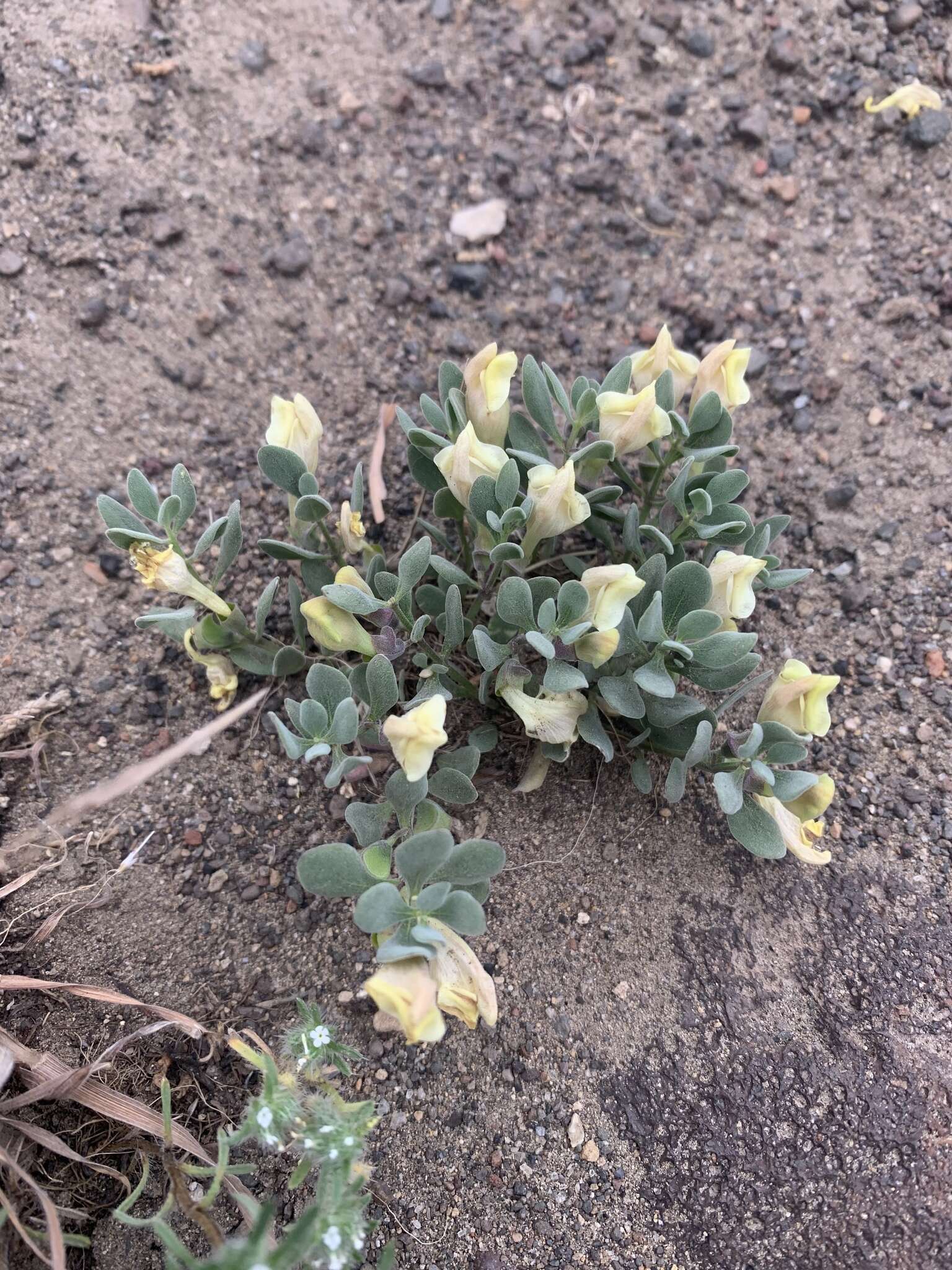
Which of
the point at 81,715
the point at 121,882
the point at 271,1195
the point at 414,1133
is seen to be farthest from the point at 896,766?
the point at 81,715

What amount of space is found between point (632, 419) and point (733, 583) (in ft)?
1.25

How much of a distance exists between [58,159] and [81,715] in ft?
5.04

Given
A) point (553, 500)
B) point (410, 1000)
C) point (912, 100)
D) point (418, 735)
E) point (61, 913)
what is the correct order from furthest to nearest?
point (912, 100)
point (61, 913)
point (553, 500)
point (418, 735)
point (410, 1000)

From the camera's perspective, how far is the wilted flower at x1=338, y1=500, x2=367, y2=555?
1879mm

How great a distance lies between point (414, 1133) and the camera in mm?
1695

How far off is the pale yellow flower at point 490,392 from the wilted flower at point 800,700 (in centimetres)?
71

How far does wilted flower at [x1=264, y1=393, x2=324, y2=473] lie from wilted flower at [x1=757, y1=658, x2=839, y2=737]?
104cm

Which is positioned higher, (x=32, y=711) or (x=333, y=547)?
(x=333, y=547)

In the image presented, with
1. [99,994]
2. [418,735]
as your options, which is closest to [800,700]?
[418,735]

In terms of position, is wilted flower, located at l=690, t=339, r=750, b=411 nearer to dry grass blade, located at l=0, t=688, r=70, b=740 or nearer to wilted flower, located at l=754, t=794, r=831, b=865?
wilted flower, located at l=754, t=794, r=831, b=865

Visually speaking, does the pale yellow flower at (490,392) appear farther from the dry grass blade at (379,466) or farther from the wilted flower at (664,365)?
the dry grass blade at (379,466)

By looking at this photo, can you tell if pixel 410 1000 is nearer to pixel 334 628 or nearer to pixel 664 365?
pixel 334 628

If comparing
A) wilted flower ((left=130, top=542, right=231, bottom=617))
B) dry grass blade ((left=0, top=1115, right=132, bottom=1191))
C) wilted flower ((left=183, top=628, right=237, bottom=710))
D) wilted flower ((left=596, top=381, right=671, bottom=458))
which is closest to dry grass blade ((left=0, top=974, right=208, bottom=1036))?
dry grass blade ((left=0, top=1115, right=132, bottom=1191))

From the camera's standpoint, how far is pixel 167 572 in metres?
1.77
